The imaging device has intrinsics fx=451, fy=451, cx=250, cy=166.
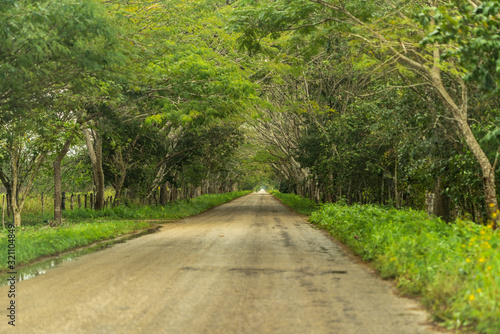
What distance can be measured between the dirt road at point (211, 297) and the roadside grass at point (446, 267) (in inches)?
13.5

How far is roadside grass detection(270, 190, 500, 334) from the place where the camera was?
5.08 m

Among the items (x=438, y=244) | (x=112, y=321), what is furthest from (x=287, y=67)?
(x=112, y=321)

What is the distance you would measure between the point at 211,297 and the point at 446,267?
3.40m

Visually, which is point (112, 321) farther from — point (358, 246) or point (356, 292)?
point (358, 246)

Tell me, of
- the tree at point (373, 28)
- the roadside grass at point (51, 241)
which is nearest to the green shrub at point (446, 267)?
the tree at point (373, 28)

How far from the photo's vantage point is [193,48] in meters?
15.7

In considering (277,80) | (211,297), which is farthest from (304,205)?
(211,297)

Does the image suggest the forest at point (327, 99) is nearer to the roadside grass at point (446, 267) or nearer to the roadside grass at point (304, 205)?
the roadside grass at point (446, 267)

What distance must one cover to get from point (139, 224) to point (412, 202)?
47.3 feet

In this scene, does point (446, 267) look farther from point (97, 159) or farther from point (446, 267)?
point (97, 159)

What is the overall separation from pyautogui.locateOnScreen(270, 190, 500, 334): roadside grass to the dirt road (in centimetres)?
34

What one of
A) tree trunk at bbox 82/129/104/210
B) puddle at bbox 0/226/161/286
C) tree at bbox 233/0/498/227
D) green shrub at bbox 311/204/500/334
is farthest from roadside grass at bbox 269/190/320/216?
green shrub at bbox 311/204/500/334

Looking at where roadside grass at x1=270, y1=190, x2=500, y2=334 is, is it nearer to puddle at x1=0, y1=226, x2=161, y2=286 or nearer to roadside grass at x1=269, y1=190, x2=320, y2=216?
puddle at x1=0, y1=226, x2=161, y2=286

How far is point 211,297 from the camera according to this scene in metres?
6.54
